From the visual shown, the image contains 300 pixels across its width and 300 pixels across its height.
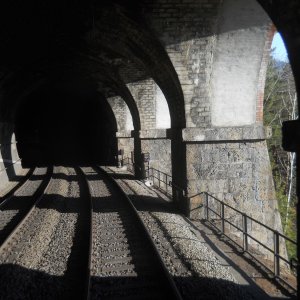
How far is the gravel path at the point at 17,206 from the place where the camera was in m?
9.09

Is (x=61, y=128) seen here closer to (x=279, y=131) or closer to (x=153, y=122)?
(x=279, y=131)

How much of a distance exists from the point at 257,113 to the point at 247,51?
1509 mm

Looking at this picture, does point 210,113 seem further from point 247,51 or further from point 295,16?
point 295,16

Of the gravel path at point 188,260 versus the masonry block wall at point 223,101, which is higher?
the masonry block wall at point 223,101

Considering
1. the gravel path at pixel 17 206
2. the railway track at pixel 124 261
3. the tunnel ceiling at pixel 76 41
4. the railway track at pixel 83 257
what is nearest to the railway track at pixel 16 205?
the gravel path at pixel 17 206

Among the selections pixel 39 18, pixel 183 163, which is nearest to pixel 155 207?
pixel 183 163

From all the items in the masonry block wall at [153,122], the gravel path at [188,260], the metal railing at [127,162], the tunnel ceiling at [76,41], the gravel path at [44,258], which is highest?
the tunnel ceiling at [76,41]

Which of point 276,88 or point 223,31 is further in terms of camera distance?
point 276,88

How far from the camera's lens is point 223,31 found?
8578mm

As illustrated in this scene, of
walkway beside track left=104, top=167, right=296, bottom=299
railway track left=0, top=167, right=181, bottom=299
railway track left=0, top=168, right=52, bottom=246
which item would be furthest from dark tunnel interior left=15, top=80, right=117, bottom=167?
walkway beside track left=104, top=167, right=296, bottom=299

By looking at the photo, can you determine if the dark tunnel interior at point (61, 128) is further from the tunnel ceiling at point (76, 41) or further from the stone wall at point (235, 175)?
the stone wall at point (235, 175)

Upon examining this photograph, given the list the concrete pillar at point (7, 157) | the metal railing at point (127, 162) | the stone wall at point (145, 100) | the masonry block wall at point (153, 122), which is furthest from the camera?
the metal railing at point (127, 162)

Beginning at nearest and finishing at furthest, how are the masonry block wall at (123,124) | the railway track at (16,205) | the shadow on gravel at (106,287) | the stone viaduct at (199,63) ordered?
the shadow on gravel at (106,287) → the stone viaduct at (199,63) → the railway track at (16,205) → the masonry block wall at (123,124)

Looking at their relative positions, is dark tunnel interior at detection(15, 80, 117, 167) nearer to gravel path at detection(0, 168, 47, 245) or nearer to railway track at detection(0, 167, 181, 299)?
gravel path at detection(0, 168, 47, 245)
